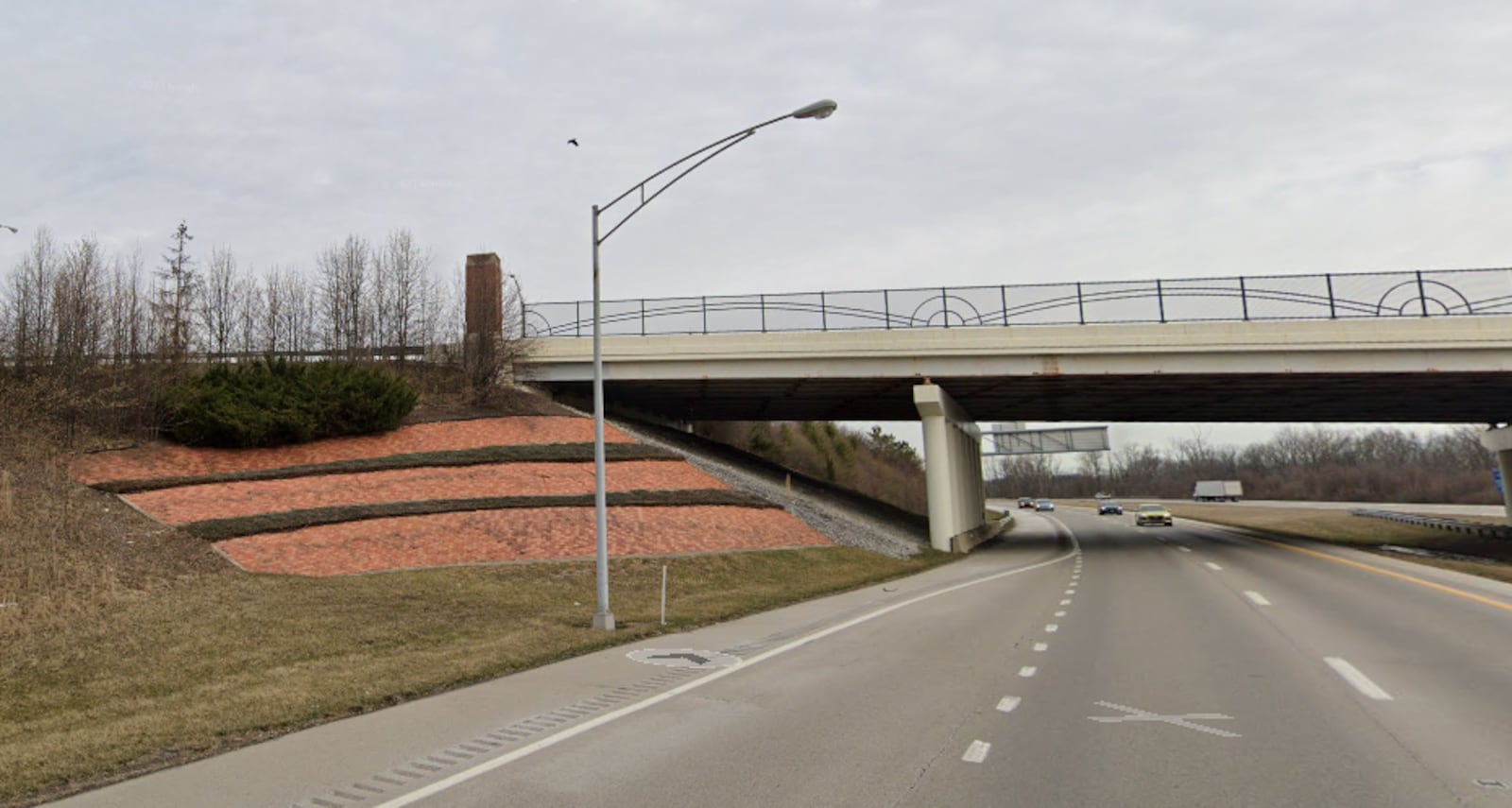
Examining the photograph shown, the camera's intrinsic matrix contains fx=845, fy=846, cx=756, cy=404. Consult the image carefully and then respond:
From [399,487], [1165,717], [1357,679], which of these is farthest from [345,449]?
[1357,679]

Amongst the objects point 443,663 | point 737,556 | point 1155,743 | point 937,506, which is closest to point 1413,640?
point 1155,743

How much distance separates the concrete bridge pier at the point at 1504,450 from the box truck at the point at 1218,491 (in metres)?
52.9

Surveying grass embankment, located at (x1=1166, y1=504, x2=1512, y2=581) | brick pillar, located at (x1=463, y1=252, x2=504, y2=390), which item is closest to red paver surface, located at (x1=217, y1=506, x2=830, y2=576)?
brick pillar, located at (x1=463, y1=252, x2=504, y2=390)

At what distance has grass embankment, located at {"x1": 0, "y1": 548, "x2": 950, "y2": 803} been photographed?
6.68 m

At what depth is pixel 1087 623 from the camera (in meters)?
12.7

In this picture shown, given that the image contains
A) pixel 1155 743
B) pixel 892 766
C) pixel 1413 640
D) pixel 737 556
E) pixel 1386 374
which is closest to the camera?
pixel 892 766

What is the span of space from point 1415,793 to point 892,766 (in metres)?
3.00

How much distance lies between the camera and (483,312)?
112 feet

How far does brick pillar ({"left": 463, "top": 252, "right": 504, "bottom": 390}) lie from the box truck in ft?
292

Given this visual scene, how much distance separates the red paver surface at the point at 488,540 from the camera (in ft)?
59.6

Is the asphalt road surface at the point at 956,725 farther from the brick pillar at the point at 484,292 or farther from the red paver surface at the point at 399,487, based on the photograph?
the brick pillar at the point at 484,292

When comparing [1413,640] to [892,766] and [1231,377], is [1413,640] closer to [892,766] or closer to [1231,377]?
[892,766]

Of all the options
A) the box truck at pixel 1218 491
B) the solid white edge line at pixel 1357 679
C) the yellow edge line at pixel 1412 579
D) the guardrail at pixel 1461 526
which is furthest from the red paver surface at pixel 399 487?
the box truck at pixel 1218 491

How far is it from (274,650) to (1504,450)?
5534 cm
